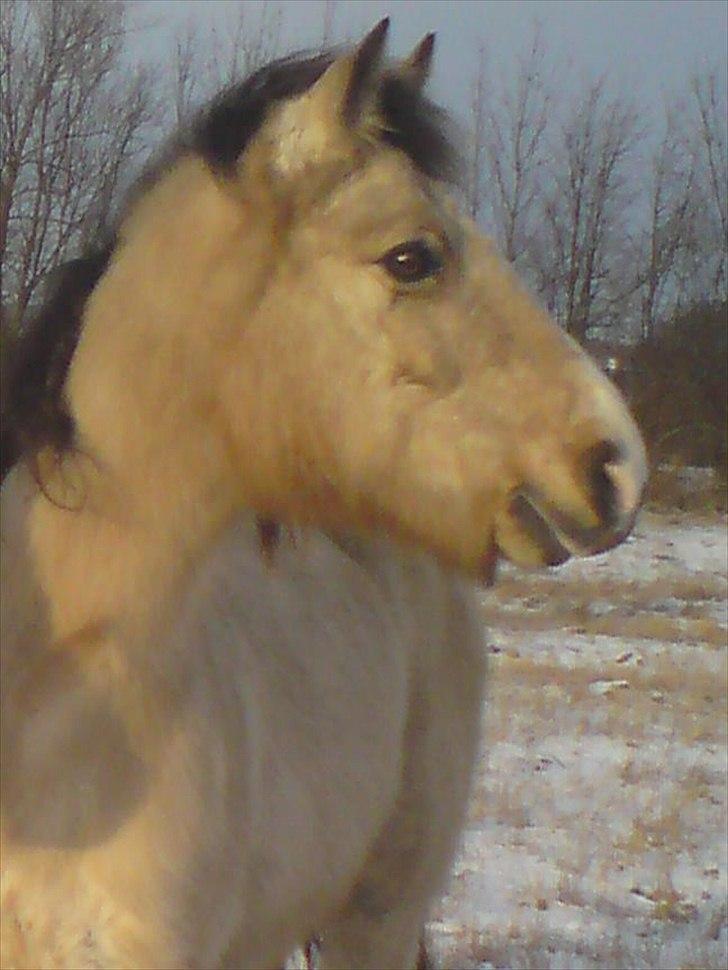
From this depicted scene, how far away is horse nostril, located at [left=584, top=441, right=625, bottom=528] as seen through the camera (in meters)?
1.74

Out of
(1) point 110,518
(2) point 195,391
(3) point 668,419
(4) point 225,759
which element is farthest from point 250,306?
(3) point 668,419

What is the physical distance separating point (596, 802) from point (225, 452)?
172 inches

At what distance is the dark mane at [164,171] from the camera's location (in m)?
2.03

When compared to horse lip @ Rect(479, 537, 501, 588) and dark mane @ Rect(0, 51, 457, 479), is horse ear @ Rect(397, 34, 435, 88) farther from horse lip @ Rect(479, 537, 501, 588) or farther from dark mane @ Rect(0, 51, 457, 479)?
horse lip @ Rect(479, 537, 501, 588)

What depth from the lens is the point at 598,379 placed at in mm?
1849

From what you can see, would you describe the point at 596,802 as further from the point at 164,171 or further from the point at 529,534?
A: the point at 164,171

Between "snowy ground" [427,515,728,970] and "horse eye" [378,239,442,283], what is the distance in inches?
114

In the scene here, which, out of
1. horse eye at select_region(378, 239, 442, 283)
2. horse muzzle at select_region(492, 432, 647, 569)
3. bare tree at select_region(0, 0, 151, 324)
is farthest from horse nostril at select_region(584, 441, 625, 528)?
bare tree at select_region(0, 0, 151, 324)

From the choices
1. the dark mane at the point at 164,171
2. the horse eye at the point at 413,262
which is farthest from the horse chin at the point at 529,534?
the dark mane at the point at 164,171

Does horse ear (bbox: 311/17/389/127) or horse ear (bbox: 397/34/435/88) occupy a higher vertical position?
horse ear (bbox: 397/34/435/88)

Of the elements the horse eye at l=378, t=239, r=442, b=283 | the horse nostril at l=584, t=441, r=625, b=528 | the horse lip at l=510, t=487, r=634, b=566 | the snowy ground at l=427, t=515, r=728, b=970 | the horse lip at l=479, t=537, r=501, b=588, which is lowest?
the snowy ground at l=427, t=515, r=728, b=970

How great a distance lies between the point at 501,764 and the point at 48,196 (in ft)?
44.0

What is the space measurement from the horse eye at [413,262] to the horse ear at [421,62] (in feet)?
1.29

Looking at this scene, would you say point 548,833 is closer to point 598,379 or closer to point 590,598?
point 598,379
